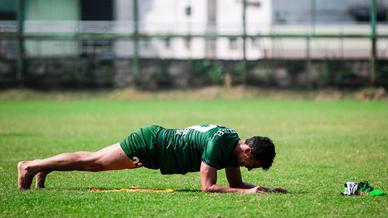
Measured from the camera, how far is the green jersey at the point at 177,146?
10.7 metres

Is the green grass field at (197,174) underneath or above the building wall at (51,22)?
underneath

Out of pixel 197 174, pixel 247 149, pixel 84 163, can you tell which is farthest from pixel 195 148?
pixel 197 174

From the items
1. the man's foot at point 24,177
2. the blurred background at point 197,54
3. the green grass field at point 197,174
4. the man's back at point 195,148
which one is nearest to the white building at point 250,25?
the blurred background at point 197,54

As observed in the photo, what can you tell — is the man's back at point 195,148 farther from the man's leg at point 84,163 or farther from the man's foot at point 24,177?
the man's foot at point 24,177

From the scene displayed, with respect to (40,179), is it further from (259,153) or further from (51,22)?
(51,22)

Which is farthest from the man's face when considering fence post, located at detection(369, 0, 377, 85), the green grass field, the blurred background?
fence post, located at detection(369, 0, 377, 85)

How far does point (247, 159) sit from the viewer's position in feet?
34.3

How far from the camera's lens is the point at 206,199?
10.2 m

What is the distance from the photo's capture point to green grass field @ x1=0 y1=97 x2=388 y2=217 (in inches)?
382

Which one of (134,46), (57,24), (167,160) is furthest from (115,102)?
(167,160)

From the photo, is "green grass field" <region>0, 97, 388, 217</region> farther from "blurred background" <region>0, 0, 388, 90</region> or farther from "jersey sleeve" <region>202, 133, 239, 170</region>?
"blurred background" <region>0, 0, 388, 90</region>

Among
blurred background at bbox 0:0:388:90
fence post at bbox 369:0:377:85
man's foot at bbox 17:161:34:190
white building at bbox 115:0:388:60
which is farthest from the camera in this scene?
white building at bbox 115:0:388:60

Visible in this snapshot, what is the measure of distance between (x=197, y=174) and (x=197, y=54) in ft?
74.6

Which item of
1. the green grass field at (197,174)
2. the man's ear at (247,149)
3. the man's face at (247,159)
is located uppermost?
the man's ear at (247,149)
